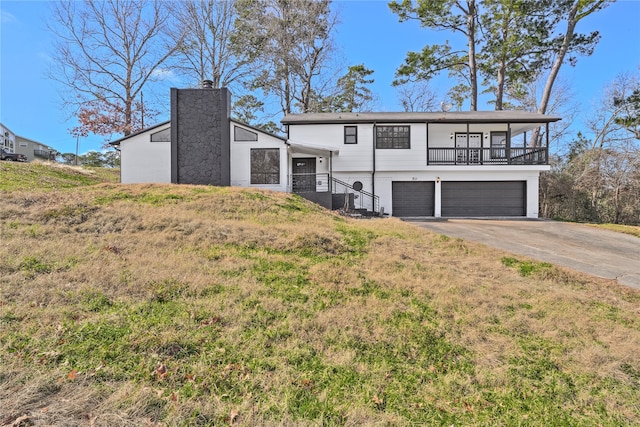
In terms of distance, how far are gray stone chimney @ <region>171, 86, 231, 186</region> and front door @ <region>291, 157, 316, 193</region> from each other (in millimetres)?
3540

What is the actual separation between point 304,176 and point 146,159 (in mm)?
7477

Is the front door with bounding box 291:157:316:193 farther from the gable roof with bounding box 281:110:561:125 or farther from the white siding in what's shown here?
the white siding

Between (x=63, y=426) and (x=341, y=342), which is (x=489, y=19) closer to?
(x=341, y=342)

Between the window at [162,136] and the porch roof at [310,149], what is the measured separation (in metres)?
5.53

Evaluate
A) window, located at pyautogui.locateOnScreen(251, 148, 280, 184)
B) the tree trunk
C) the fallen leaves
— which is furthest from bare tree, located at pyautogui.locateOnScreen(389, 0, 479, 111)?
the fallen leaves

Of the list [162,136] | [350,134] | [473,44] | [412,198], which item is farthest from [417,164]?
[162,136]

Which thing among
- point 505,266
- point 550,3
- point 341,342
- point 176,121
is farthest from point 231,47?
point 341,342

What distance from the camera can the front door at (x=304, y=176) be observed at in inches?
657

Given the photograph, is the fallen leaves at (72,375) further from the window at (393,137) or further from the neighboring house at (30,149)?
the neighboring house at (30,149)

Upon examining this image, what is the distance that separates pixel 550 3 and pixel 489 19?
3.35 m

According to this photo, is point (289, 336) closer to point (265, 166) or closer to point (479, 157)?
point (265, 166)

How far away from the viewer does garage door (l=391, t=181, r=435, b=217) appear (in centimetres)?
1803

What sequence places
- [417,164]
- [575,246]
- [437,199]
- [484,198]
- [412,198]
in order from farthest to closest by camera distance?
[412,198], [484,198], [437,199], [417,164], [575,246]

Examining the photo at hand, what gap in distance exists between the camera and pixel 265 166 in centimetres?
1520
